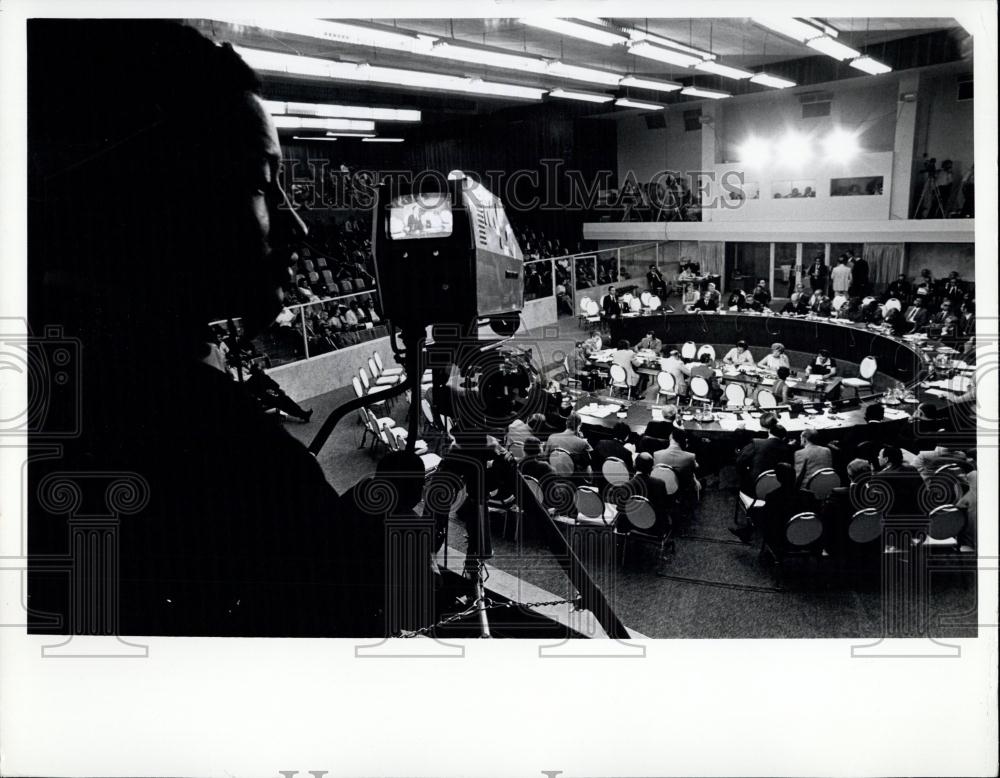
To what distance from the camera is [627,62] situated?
727 cm

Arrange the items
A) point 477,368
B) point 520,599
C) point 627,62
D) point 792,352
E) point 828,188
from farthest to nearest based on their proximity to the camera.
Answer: point 792,352 → point 627,62 → point 828,188 → point 520,599 → point 477,368

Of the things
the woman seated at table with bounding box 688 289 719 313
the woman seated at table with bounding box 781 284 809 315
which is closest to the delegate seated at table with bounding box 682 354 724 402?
the woman seated at table with bounding box 688 289 719 313

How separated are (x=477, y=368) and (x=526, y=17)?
2.35 meters

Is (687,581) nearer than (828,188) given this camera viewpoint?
Yes

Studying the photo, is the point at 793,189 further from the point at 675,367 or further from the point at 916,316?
the point at 675,367

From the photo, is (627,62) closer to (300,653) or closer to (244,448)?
(244,448)

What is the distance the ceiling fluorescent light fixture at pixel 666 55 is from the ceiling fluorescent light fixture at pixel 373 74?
952 millimetres

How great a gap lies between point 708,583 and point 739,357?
5.76m

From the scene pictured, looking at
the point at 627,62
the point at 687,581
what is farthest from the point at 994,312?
the point at 627,62

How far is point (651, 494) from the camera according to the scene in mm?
6371

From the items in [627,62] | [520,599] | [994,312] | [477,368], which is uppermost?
[627,62]

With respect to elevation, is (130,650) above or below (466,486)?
below

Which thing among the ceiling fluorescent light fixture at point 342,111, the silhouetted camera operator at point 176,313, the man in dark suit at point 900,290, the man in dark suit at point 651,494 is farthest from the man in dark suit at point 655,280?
the silhouetted camera operator at point 176,313

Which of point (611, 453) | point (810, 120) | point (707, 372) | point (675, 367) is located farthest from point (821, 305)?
point (611, 453)
